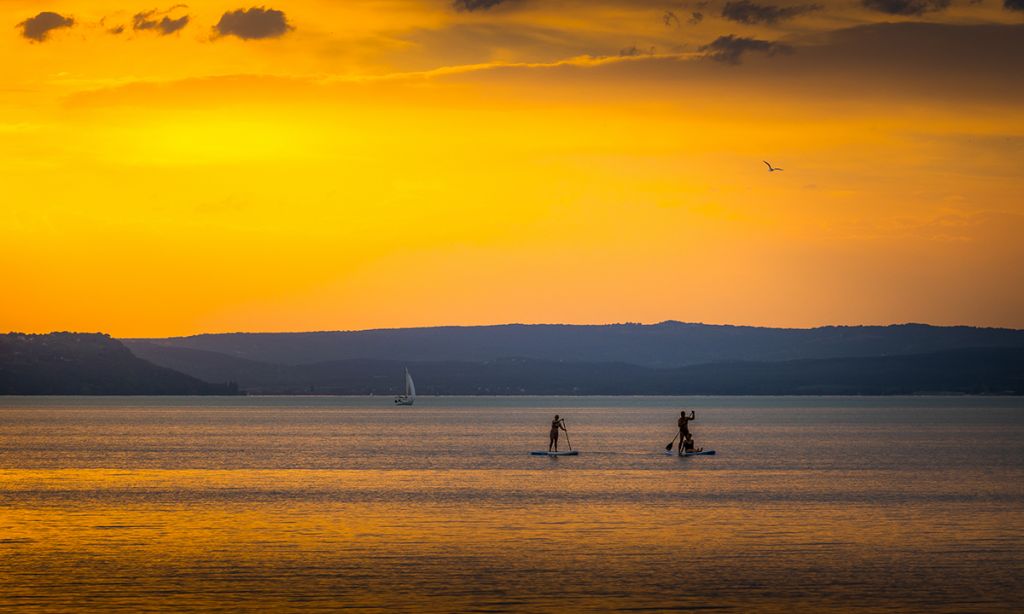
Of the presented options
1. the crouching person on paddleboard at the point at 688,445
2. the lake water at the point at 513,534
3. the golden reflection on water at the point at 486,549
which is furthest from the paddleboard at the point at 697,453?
the golden reflection on water at the point at 486,549

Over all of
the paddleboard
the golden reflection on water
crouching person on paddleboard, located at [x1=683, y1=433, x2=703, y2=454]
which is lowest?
the golden reflection on water

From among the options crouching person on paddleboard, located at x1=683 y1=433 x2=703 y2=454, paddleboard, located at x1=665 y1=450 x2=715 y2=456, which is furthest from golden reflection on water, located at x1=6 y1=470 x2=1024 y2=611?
paddleboard, located at x1=665 y1=450 x2=715 y2=456

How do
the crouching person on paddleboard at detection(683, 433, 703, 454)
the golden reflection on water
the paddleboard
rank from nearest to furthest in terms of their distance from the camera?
the golden reflection on water → the crouching person on paddleboard at detection(683, 433, 703, 454) → the paddleboard

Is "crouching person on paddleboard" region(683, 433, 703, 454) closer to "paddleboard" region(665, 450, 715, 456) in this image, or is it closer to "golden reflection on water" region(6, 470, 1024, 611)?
"paddleboard" region(665, 450, 715, 456)

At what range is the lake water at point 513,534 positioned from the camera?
3691 cm

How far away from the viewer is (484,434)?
16562 centimetres

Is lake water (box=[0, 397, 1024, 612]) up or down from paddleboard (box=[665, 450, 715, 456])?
down

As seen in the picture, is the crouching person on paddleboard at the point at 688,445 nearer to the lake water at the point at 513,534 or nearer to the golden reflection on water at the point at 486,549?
the lake water at the point at 513,534

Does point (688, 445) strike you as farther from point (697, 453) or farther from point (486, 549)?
point (486, 549)

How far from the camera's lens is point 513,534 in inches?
1976

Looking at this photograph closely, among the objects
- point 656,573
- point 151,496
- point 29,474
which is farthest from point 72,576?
point 29,474

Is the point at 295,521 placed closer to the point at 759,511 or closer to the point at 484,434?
the point at 759,511

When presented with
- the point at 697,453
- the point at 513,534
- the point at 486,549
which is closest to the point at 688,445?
the point at 697,453

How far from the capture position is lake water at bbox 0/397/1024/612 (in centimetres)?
3691
